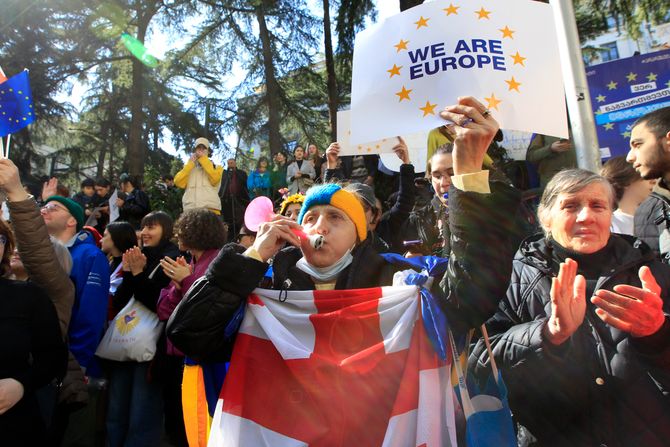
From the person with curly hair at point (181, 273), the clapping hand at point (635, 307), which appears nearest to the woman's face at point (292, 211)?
the person with curly hair at point (181, 273)

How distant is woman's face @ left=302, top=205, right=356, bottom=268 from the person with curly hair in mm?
1435

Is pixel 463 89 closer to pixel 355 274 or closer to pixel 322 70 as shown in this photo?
pixel 355 274

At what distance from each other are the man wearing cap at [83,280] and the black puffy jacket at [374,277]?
5.25ft

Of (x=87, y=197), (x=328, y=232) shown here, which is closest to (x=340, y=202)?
(x=328, y=232)

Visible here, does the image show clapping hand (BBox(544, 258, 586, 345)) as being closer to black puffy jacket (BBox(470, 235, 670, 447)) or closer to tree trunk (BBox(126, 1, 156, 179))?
black puffy jacket (BBox(470, 235, 670, 447))

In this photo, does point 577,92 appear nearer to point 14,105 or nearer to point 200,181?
point 14,105

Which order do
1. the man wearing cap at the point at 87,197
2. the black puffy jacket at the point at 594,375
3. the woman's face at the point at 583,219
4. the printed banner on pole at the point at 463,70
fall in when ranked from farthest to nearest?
1. the man wearing cap at the point at 87,197
2. the printed banner on pole at the point at 463,70
3. the woman's face at the point at 583,219
4. the black puffy jacket at the point at 594,375

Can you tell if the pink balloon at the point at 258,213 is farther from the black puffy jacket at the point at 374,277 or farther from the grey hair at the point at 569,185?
the grey hair at the point at 569,185

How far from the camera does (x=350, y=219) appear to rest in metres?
2.25

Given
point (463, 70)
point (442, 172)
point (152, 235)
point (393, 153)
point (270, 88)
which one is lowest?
point (152, 235)

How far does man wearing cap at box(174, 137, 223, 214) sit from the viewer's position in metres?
8.04

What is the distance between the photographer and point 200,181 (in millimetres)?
8141

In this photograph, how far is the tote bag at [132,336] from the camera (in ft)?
11.6

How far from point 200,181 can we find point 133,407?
16.5 ft
